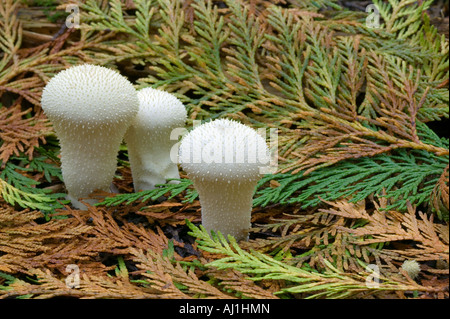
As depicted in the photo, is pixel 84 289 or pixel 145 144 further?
pixel 145 144

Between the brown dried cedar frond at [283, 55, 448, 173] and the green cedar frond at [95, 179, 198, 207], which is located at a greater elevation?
the brown dried cedar frond at [283, 55, 448, 173]

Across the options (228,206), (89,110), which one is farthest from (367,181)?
(89,110)

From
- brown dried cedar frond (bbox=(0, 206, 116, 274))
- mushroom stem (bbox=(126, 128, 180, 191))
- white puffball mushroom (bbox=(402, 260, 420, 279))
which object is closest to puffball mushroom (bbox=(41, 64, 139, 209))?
mushroom stem (bbox=(126, 128, 180, 191))

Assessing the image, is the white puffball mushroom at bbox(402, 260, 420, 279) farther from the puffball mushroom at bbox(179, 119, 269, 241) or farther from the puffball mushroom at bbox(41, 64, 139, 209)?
the puffball mushroom at bbox(41, 64, 139, 209)

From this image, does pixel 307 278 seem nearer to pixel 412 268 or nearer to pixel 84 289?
pixel 412 268

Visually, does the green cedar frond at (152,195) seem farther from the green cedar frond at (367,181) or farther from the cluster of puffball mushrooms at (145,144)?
the green cedar frond at (367,181)

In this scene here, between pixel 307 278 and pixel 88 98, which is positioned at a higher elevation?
pixel 88 98
